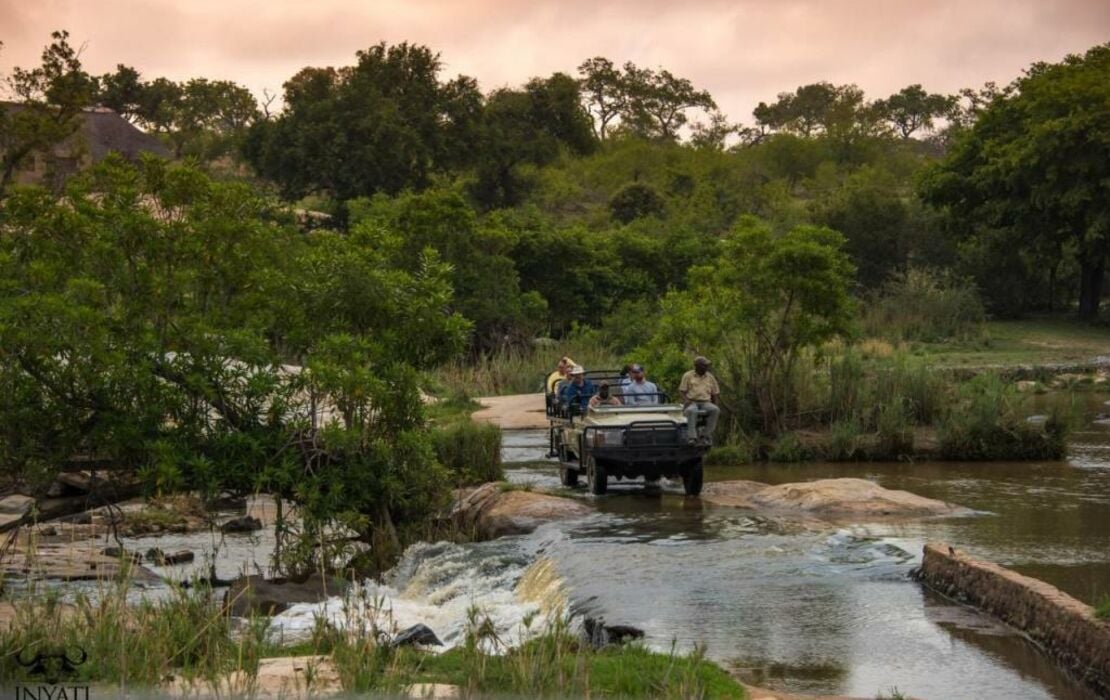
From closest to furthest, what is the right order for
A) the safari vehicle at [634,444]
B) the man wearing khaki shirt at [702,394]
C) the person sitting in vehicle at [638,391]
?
the safari vehicle at [634,444]
the man wearing khaki shirt at [702,394]
the person sitting in vehicle at [638,391]

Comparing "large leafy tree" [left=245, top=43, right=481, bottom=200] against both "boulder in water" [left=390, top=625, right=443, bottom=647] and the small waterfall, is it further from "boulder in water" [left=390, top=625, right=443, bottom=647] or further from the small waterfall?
"boulder in water" [left=390, top=625, right=443, bottom=647]

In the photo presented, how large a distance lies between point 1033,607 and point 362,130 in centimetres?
4693

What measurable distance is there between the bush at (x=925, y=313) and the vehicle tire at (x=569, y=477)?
25.6 m

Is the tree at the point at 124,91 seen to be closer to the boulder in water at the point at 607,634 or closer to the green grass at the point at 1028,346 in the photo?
the green grass at the point at 1028,346

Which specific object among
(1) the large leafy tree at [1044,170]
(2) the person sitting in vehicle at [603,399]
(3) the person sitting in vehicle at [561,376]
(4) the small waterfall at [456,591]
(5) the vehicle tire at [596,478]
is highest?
(1) the large leafy tree at [1044,170]

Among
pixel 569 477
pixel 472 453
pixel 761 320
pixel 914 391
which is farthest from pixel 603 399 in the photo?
pixel 914 391

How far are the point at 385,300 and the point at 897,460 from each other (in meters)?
12.2

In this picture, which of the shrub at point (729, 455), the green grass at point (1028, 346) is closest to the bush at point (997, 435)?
the shrub at point (729, 455)

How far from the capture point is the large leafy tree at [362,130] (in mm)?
56406

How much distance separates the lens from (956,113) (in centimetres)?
11331

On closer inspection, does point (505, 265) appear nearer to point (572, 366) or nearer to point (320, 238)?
point (572, 366)

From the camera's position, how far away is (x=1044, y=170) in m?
47.1

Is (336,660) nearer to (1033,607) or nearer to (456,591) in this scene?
(1033,607)

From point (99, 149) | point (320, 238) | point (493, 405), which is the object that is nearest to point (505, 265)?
point (493, 405)
